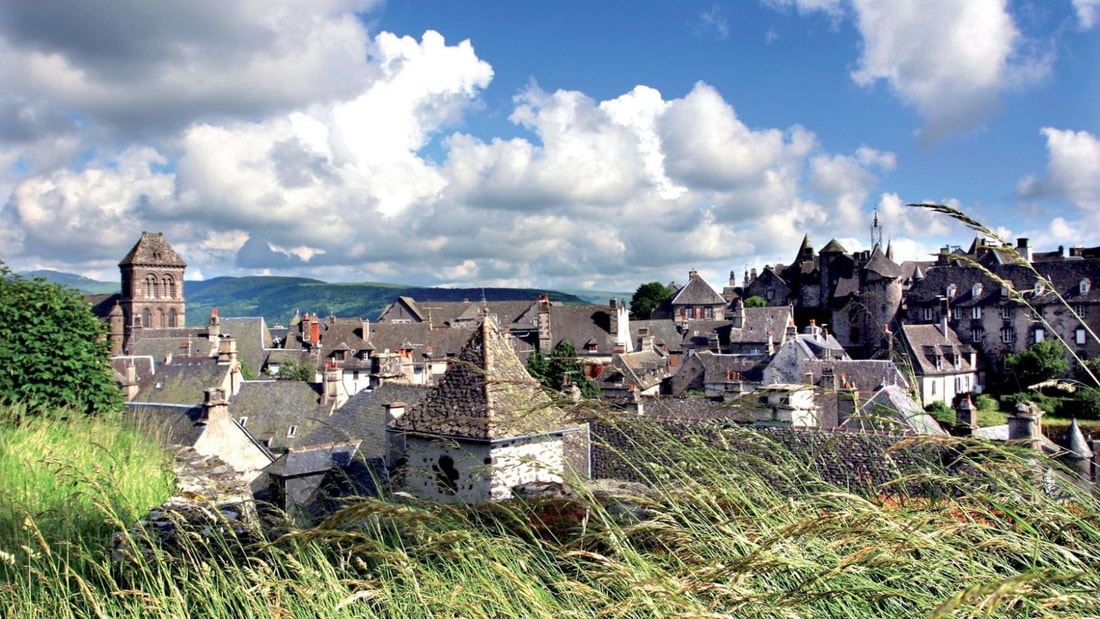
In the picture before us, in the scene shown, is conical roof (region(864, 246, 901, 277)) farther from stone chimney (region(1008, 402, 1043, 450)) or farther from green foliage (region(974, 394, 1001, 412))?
stone chimney (region(1008, 402, 1043, 450))

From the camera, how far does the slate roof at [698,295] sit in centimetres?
9662

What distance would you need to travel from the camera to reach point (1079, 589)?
2119 mm

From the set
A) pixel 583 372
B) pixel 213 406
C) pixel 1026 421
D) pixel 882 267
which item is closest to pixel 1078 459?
pixel 583 372

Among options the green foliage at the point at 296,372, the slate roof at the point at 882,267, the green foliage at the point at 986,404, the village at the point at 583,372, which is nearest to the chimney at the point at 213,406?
the village at the point at 583,372

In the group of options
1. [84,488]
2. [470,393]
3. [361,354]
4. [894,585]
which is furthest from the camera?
[361,354]

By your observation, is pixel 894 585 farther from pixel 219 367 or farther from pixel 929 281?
pixel 929 281

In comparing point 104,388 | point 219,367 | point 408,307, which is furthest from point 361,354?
point 104,388

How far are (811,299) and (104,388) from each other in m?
85.8

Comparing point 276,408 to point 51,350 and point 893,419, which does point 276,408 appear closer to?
point 51,350

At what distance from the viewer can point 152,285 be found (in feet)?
325

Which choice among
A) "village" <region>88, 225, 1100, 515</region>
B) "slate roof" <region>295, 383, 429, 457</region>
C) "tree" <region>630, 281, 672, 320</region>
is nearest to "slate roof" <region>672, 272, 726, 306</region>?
"village" <region>88, 225, 1100, 515</region>

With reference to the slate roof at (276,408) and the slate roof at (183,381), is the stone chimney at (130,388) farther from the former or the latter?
the slate roof at (276,408)

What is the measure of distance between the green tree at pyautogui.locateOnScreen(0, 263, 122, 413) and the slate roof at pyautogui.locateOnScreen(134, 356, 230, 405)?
62.7ft

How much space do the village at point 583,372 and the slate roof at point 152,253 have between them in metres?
0.24
